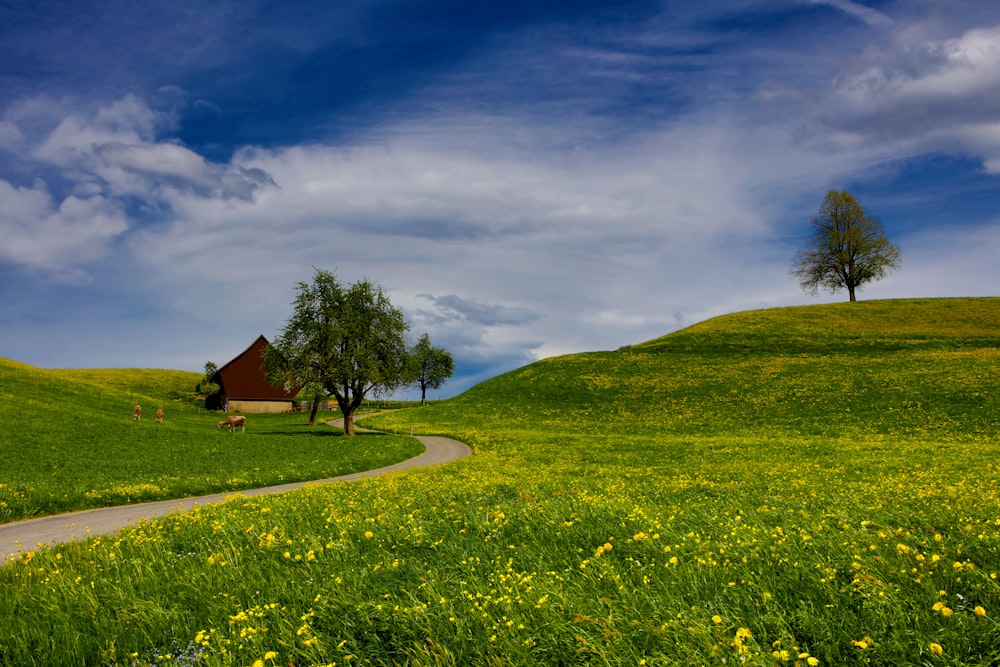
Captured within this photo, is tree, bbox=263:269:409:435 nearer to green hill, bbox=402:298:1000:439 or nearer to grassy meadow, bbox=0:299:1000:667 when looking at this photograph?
green hill, bbox=402:298:1000:439

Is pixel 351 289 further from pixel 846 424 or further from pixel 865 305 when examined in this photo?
pixel 865 305

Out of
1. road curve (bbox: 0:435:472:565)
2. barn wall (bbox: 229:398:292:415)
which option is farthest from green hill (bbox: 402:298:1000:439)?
barn wall (bbox: 229:398:292:415)

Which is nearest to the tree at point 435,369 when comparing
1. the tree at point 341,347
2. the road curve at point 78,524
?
the tree at point 341,347

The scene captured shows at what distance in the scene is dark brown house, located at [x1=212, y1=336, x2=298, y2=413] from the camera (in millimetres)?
98750

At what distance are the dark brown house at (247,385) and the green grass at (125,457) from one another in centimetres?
3564

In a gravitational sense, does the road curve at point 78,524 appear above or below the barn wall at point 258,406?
below

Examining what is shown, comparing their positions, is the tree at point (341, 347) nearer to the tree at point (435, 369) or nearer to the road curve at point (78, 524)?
the road curve at point (78, 524)

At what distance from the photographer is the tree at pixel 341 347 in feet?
188

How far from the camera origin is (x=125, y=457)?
32812 mm

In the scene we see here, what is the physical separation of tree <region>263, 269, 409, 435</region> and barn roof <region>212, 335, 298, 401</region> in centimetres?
4340

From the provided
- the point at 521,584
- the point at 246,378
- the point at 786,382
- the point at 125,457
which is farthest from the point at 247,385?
the point at 521,584

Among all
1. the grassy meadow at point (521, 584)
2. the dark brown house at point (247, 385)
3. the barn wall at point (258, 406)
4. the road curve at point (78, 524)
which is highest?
the dark brown house at point (247, 385)

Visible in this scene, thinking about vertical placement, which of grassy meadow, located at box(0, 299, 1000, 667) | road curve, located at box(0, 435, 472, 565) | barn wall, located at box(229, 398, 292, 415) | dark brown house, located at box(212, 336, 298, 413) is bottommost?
road curve, located at box(0, 435, 472, 565)

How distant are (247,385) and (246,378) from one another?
1256 mm
